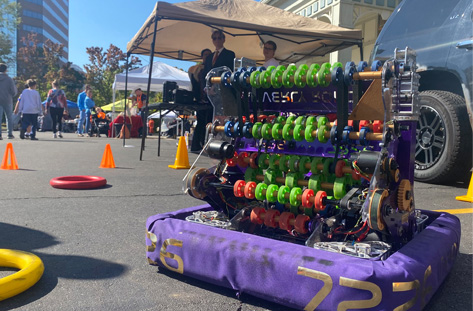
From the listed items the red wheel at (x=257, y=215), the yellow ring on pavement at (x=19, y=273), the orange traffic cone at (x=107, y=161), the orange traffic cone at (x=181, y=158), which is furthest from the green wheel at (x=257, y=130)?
the orange traffic cone at (x=107, y=161)

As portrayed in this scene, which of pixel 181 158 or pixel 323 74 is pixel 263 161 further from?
pixel 181 158

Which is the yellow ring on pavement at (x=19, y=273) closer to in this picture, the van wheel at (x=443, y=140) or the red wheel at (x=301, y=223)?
the red wheel at (x=301, y=223)

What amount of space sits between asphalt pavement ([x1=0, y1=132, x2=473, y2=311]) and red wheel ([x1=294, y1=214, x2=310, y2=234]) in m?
0.56

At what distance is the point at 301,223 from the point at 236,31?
7.41 meters

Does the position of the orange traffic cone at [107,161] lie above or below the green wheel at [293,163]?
below

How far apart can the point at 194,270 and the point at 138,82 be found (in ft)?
44.4

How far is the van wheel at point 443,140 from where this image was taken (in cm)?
533

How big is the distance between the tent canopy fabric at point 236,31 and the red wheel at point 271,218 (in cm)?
484

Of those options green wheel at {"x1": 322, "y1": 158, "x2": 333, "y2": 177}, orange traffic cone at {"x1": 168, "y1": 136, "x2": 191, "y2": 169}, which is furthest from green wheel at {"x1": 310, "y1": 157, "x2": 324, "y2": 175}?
orange traffic cone at {"x1": 168, "y1": 136, "x2": 191, "y2": 169}

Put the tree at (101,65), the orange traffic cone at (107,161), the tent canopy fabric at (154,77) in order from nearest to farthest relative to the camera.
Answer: the orange traffic cone at (107,161), the tent canopy fabric at (154,77), the tree at (101,65)

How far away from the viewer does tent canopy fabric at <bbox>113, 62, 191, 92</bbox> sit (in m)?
15.1

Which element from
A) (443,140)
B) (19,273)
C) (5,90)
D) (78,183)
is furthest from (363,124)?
(5,90)

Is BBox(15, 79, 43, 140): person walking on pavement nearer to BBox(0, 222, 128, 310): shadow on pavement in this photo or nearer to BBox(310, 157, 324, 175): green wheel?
BBox(0, 222, 128, 310): shadow on pavement

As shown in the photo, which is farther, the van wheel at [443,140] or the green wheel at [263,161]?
the van wheel at [443,140]
